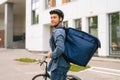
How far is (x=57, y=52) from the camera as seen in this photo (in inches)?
189

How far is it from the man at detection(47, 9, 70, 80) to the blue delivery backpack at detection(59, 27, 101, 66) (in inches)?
4.0

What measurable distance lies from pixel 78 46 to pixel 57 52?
0.33 meters

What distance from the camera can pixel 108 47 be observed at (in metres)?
23.3

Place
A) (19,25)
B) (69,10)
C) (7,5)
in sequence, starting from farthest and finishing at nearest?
(19,25)
(7,5)
(69,10)

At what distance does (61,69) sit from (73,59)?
23cm

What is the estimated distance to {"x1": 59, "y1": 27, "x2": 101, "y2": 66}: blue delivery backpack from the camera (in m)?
4.91

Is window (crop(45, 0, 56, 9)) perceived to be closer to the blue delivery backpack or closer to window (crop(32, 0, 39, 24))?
window (crop(32, 0, 39, 24))

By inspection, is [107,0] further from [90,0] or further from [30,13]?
[30,13]

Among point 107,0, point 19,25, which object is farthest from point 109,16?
point 19,25

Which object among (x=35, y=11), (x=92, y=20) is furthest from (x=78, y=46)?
(x=35, y=11)

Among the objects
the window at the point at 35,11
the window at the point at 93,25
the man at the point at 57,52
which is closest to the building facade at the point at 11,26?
the window at the point at 35,11

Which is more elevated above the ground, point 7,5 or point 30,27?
point 7,5

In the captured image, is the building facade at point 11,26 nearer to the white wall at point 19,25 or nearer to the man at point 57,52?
the white wall at point 19,25

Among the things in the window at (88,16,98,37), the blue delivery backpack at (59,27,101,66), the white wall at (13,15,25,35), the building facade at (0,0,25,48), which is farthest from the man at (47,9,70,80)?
the white wall at (13,15,25,35)
